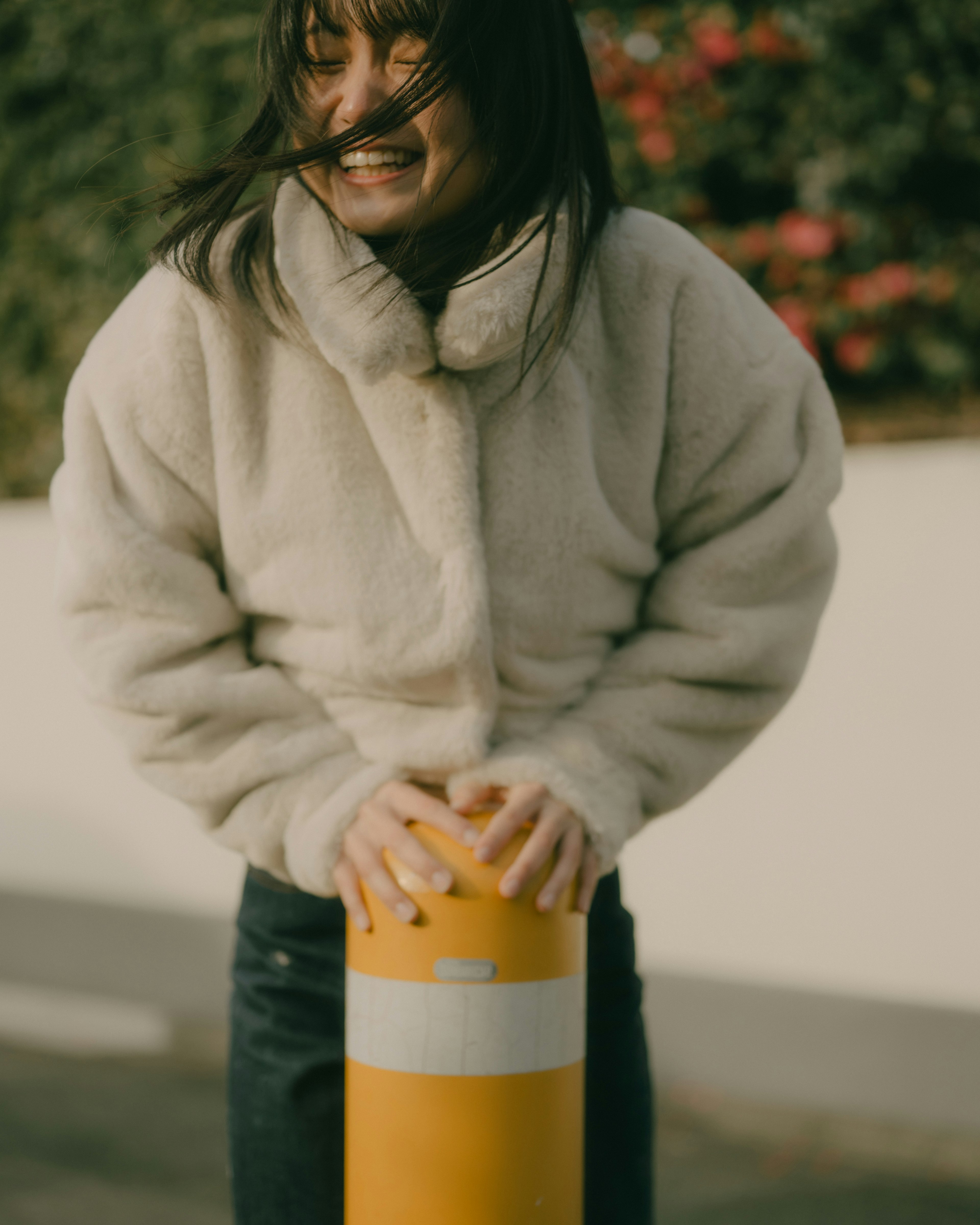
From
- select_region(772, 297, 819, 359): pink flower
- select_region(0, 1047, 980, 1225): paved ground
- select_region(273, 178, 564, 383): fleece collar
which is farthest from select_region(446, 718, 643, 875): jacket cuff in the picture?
select_region(772, 297, 819, 359): pink flower

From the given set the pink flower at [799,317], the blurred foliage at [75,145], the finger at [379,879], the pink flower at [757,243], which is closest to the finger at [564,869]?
the finger at [379,879]

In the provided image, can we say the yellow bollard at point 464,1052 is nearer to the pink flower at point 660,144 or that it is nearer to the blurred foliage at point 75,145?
the pink flower at point 660,144

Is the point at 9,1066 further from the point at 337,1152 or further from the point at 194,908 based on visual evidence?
the point at 337,1152

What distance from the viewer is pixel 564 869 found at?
103cm

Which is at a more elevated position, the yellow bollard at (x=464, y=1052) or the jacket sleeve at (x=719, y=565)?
the jacket sleeve at (x=719, y=565)

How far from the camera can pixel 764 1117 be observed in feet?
7.68

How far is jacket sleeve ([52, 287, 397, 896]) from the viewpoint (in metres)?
1.08

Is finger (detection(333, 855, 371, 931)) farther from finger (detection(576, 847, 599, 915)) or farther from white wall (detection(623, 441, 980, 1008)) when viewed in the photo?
white wall (detection(623, 441, 980, 1008))

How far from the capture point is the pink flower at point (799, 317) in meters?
2.65

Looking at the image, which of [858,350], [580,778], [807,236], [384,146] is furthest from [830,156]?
[580,778]

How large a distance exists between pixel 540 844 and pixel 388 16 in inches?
28.2

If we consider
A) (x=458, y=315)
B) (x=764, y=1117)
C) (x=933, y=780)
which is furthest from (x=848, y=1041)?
(x=458, y=315)

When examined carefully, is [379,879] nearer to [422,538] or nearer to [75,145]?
[422,538]

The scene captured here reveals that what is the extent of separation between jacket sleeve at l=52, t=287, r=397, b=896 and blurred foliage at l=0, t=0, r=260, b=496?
2190 mm
